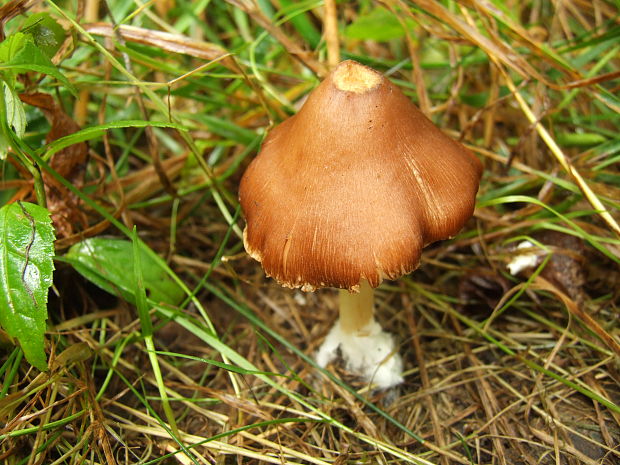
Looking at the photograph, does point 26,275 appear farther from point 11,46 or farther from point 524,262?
point 524,262

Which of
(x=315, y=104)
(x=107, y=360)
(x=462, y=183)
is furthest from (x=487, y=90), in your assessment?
(x=107, y=360)

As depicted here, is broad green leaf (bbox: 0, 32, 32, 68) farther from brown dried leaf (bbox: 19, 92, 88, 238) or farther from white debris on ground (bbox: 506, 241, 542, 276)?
white debris on ground (bbox: 506, 241, 542, 276)

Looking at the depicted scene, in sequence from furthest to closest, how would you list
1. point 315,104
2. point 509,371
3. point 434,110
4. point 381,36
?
point 381,36 < point 434,110 < point 509,371 < point 315,104

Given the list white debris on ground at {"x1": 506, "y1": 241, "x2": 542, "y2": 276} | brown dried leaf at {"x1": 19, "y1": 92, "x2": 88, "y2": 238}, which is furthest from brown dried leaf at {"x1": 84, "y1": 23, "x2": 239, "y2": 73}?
white debris on ground at {"x1": 506, "y1": 241, "x2": 542, "y2": 276}

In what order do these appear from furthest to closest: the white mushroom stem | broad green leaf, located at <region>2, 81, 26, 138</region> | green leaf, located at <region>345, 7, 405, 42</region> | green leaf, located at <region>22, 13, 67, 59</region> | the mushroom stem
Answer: green leaf, located at <region>345, 7, 405, 42</region>, the white mushroom stem, the mushroom stem, green leaf, located at <region>22, 13, 67, 59</region>, broad green leaf, located at <region>2, 81, 26, 138</region>

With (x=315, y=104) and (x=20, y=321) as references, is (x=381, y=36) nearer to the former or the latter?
(x=315, y=104)

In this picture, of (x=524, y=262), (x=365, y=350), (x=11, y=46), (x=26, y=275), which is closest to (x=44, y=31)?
(x=11, y=46)
